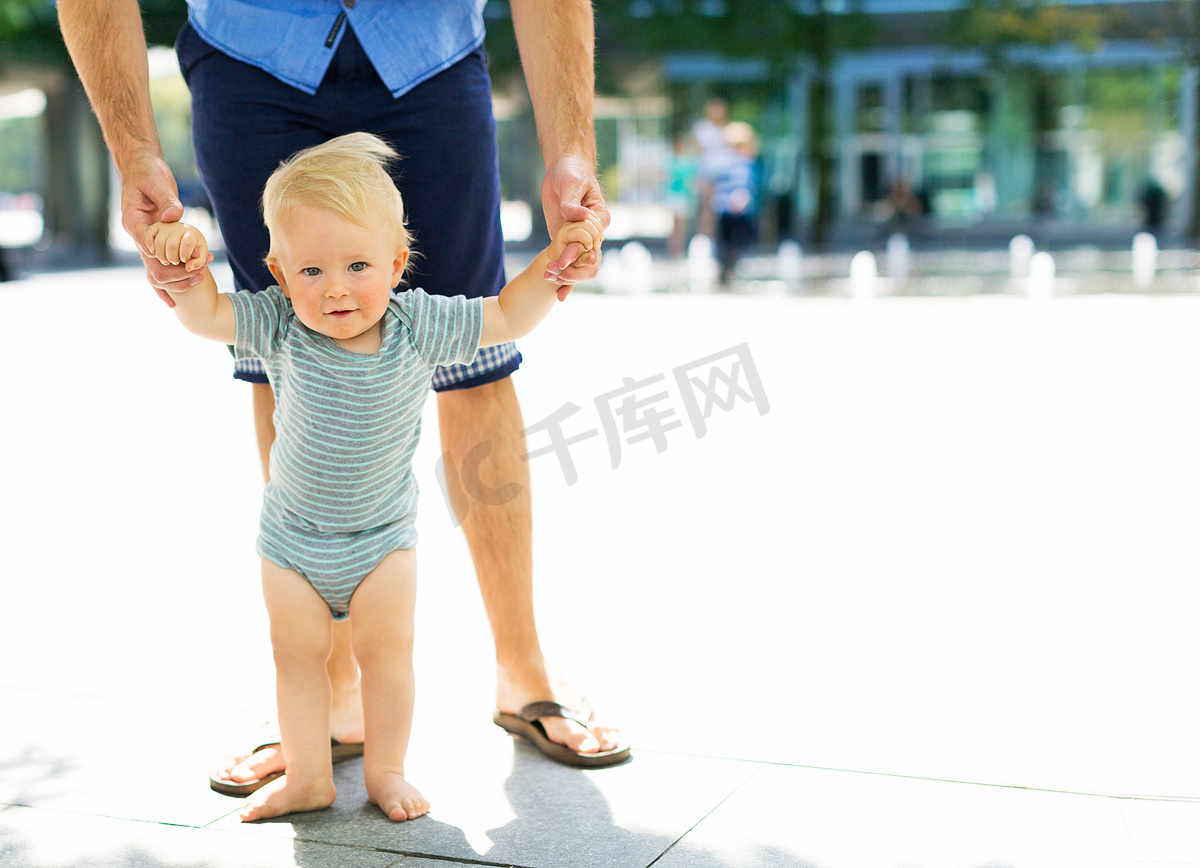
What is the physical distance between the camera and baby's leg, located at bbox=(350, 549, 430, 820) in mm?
2389

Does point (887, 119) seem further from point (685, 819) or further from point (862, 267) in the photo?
point (685, 819)

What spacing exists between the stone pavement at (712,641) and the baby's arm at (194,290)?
92 centimetres

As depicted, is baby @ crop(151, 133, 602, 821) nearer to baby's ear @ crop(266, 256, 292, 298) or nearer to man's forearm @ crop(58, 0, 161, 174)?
baby's ear @ crop(266, 256, 292, 298)

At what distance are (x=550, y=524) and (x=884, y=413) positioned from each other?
2985 millimetres

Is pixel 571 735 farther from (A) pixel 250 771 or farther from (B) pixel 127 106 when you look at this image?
(B) pixel 127 106

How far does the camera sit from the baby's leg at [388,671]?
94.0 inches

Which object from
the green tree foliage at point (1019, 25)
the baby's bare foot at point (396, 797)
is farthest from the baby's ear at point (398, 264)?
the green tree foliage at point (1019, 25)

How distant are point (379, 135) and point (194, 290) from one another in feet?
1.89

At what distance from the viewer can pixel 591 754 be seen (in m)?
2.65

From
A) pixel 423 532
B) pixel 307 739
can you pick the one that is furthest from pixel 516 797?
pixel 423 532

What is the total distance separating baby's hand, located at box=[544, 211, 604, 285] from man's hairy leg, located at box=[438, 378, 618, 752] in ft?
1.94

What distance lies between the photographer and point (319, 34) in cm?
254

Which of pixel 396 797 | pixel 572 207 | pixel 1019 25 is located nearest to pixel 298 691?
pixel 396 797

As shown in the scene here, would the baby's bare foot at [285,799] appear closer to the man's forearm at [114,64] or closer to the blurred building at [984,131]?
the man's forearm at [114,64]
